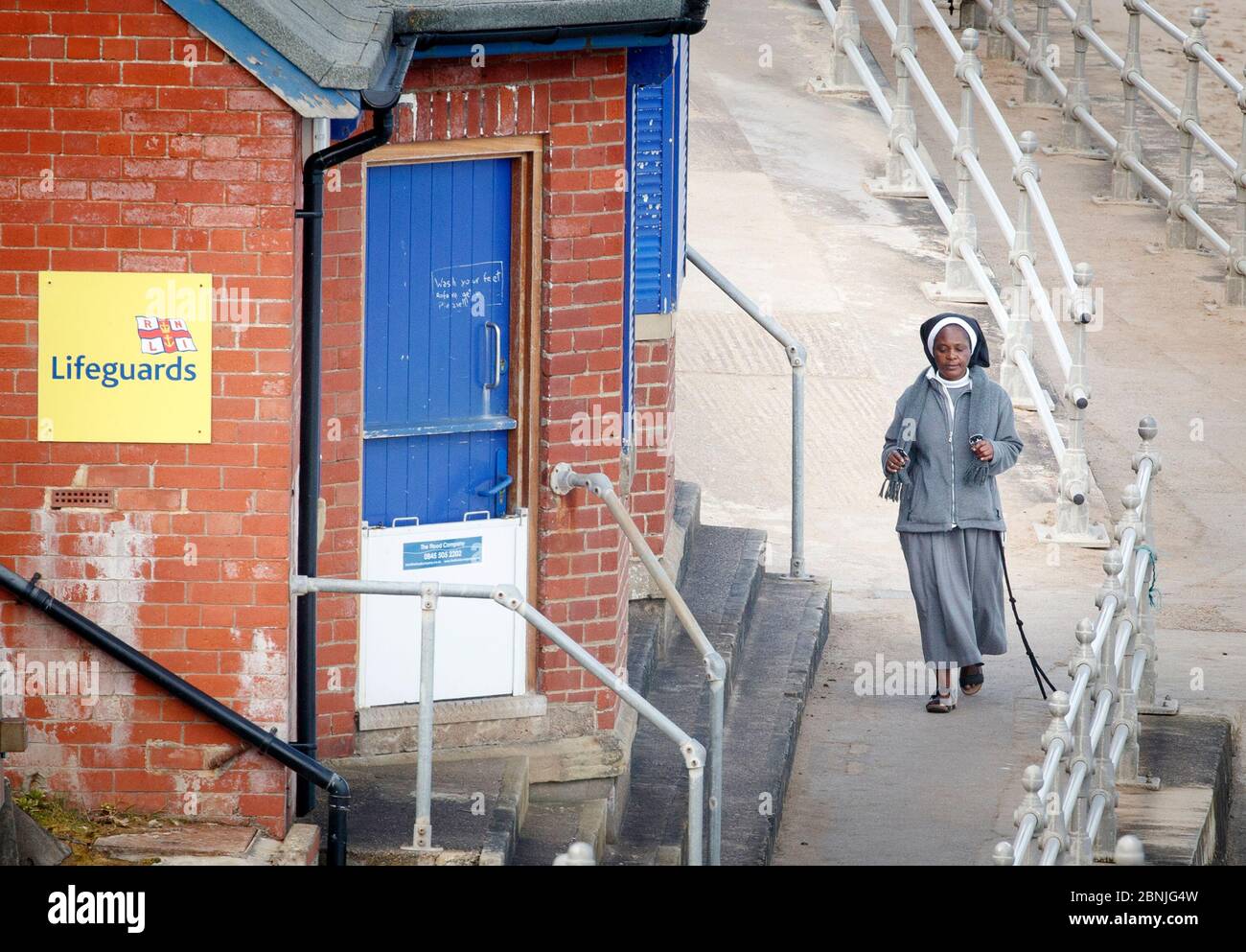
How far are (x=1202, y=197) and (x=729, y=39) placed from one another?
4272 millimetres

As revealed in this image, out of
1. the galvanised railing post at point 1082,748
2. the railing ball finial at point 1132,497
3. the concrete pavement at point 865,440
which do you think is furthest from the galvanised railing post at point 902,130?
the galvanised railing post at point 1082,748

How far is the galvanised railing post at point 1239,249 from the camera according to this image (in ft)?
51.3

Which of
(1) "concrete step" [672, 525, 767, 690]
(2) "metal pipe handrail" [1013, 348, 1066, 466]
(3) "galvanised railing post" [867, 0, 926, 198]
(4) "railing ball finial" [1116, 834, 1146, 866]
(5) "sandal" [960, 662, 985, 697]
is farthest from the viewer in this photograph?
(3) "galvanised railing post" [867, 0, 926, 198]

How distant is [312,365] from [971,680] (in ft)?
13.4

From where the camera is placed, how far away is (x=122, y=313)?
22.1ft

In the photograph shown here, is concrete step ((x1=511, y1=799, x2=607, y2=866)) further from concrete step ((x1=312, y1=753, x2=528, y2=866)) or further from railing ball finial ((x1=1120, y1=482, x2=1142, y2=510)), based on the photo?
railing ball finial ((x1=1120, y1=482, x2=1142, y2=510))

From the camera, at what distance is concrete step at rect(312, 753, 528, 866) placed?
7.14 meters

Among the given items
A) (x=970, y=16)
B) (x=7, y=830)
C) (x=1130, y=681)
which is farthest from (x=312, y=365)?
(x=970, y=16)

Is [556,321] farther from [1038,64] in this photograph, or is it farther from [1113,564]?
[1038,64]

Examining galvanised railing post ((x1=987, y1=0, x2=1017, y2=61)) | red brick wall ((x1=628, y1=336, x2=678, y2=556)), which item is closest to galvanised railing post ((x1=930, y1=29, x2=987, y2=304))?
galvanised railing post ((x1=987, y1=0, x2=1017, y2=61))

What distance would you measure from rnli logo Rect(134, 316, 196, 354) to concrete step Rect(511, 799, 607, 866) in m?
1.98
